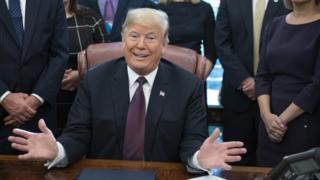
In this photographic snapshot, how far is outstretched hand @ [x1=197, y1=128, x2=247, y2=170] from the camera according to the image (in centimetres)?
174

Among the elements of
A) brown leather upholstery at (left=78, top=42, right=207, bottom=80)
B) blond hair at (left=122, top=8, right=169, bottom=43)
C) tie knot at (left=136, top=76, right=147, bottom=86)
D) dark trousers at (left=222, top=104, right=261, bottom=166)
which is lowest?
dark trousers at (left=222, top=104, right=261, bottom=166)

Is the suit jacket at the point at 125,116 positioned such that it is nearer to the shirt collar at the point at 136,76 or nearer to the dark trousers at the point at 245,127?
the shirt collar at the point at 136,76

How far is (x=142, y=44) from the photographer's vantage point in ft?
7.02

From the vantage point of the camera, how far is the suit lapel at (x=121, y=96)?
2.14 meters

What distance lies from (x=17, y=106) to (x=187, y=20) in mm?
1230

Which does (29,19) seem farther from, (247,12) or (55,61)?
(247,12)

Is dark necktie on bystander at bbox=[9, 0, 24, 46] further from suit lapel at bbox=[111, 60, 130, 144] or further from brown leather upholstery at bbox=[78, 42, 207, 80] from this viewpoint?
suit lapel at bbox=[111, 60, 130, 144]

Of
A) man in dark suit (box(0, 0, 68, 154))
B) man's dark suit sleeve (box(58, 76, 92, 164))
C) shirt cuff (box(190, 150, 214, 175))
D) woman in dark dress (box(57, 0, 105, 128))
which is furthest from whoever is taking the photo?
woman in dark dress (box(57, 0, 105, 128))

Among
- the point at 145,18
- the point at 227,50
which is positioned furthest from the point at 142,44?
the point at 227,50

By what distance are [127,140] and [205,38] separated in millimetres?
1354

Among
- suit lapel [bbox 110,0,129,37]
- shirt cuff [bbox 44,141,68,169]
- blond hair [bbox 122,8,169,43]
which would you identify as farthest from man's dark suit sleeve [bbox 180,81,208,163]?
suit lapel [bbox 110,0,129,37]

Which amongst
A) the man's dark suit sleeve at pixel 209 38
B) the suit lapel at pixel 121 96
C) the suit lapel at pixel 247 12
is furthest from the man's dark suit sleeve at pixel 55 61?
the suit lapel at pixel 247 12

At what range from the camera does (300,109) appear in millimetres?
Result: 2523

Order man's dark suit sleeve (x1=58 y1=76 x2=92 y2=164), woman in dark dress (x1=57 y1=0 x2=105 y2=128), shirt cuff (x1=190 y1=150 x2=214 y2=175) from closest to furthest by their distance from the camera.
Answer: shirt cuff (x1=190 y1=150 x2=214 y2=175) → man's dark suit sleeve (x1=58 y1=76 x2=92 y2=164) → woman in dark dress (x1=57 y1=0 x2=105 y2=128)
